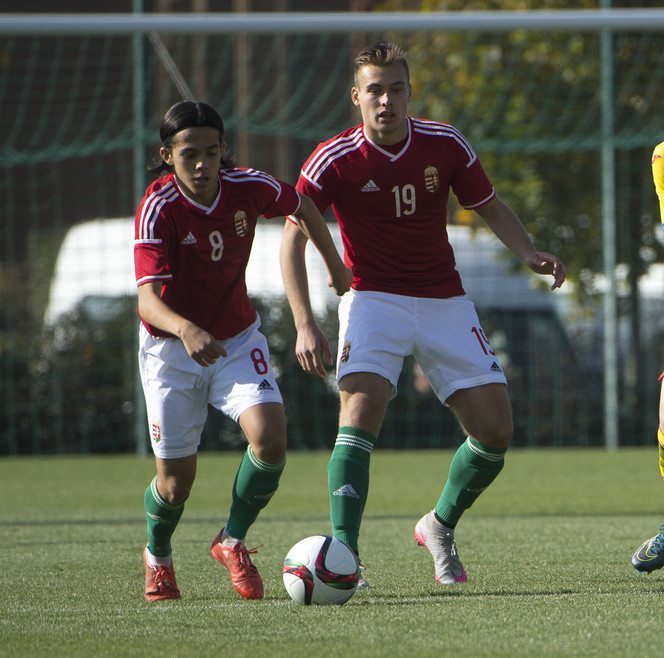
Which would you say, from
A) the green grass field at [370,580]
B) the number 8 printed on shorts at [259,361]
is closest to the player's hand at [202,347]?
the number 8 printed on shorts at [259,361]

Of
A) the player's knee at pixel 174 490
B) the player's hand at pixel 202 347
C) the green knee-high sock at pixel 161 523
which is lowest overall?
the green knee-high sock at pixel 161 523

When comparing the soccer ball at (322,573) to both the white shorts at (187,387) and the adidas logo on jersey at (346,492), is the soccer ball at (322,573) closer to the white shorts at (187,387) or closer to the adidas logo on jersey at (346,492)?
the adidas logo on jersey at (346,492)

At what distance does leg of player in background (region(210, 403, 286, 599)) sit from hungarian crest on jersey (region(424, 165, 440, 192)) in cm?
111

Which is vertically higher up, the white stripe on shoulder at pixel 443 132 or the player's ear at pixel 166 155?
the white stripe on shoulder at pixel 443 132

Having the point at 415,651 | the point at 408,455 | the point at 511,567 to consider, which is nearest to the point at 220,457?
the point at 408,455

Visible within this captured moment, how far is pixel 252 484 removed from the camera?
5363mm

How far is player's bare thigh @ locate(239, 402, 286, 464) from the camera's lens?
5.18 meters

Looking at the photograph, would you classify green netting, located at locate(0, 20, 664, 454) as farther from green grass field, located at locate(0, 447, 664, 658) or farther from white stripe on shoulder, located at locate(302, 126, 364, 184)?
white stripe on shoulder, located at locate(302, 126, 364, 184)

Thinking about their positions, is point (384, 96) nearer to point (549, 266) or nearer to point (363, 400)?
point (549, 266)

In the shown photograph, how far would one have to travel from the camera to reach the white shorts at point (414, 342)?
17.7 feet

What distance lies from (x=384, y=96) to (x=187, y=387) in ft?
4.61

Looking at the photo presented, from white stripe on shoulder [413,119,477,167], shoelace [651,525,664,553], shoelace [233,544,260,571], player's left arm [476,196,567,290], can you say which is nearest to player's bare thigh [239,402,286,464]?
shoelace [233,544,260,571]

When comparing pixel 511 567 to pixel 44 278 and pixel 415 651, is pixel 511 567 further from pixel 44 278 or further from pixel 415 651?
pixel 44 278

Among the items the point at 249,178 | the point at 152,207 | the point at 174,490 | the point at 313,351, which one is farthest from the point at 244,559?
the point at 249,178
